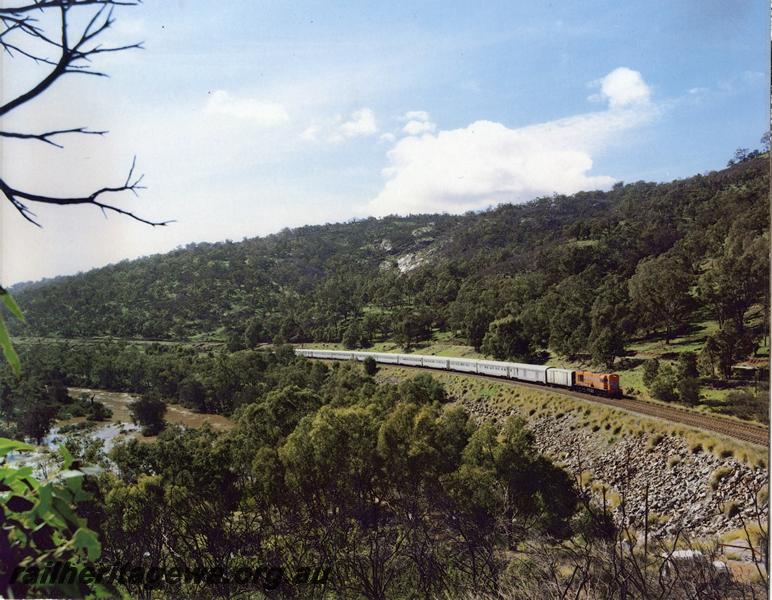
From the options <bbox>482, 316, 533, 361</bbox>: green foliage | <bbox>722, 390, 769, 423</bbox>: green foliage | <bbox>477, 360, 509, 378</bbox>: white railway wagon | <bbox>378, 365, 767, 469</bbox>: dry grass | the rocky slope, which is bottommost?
the rocky slope

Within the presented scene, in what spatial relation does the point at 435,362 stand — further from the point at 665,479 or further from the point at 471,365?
the point at 665,479

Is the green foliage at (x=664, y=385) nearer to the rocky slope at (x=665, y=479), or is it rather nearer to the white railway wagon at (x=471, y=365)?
the rocky slope at (x=665, y=479)

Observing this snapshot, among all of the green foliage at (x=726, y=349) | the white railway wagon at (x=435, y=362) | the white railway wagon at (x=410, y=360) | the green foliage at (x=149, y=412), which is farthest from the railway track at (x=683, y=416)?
the green foliage at (x=149, y=412)

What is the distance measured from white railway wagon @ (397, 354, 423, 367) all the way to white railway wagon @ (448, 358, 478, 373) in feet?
1.75

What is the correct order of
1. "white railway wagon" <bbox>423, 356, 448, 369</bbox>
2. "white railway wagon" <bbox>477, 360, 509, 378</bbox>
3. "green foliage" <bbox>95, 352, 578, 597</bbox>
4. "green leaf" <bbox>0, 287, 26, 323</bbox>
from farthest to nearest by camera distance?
"white railway wagon" <bbox>423, 356, 448, 369</bbox> → "white railway wagon" <bbox>477, 360, 509, 378</bbox> → "green foliage" <bbox>95, 352, 578, 597</bbox> → "green leaf" <bbox>0, 287, 26, 323</bbox>

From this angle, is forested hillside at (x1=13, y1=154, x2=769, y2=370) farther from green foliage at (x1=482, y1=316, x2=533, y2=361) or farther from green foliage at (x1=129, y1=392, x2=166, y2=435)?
green foliage at (x1=129, y1=392, x2=166, y2=435)

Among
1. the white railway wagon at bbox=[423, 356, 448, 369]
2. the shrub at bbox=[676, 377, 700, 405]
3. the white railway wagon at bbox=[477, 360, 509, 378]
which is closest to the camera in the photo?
the shrub at bbox=[676, 377, 700, 405]

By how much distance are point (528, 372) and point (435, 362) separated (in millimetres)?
1342

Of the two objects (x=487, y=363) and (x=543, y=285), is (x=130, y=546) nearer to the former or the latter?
(x=487, y=363)

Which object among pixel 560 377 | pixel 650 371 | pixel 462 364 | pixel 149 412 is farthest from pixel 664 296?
pixel 149 412

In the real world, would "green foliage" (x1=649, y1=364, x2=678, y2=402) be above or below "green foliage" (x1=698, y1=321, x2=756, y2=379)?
below

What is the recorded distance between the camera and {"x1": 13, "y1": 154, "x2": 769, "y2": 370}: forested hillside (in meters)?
5.64

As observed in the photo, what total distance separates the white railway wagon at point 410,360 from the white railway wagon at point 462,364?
53 centimetres

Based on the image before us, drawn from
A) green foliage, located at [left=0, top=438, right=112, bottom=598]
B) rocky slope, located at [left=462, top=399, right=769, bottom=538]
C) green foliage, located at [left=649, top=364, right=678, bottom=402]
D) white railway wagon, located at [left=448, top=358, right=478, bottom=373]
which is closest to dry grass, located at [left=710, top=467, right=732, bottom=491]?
rocky slope, located at [left=462, top=399, right=769, bottom=538]
